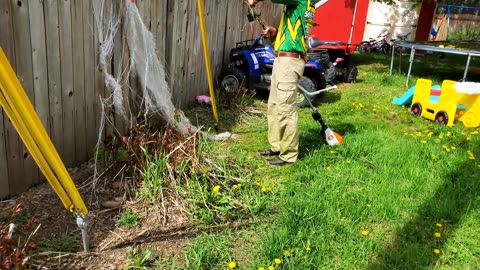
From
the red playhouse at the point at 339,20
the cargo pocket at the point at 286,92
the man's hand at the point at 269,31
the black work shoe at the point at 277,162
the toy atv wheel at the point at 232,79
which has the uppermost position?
the red playhouse at the point at 339,20

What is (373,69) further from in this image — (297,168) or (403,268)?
(403,268)

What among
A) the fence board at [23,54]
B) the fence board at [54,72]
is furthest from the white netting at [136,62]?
the fence board at [23,54]

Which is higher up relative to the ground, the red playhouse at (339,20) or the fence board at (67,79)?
the red playhouse at (339,20)

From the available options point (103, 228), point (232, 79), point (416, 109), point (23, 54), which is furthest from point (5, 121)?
point (416, 109)

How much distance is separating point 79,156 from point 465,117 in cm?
451

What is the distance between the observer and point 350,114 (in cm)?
576

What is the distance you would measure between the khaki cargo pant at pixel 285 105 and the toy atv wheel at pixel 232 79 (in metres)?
1.93

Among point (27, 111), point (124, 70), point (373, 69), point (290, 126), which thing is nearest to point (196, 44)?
point (124, 70)

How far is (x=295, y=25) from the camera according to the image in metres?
3.72

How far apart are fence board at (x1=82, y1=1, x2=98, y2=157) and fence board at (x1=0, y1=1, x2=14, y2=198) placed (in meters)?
0.67

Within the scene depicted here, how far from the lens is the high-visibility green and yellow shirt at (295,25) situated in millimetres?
3694

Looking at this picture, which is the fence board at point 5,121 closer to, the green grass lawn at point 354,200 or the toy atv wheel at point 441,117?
the green grass lawn at point 354,200

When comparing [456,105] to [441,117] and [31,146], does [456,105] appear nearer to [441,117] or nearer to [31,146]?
[441,117]

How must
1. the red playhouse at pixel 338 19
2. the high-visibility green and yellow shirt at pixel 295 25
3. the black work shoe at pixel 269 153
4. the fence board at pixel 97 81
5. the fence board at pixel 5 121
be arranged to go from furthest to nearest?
the red playhouse at pixel 338 19 < the black work shoe at pixel 269 153 < the high-visibility green and yellow shirt at pixel 295 25 < the fence board at pixel 97 81 < the fence board at pixel 5 121
